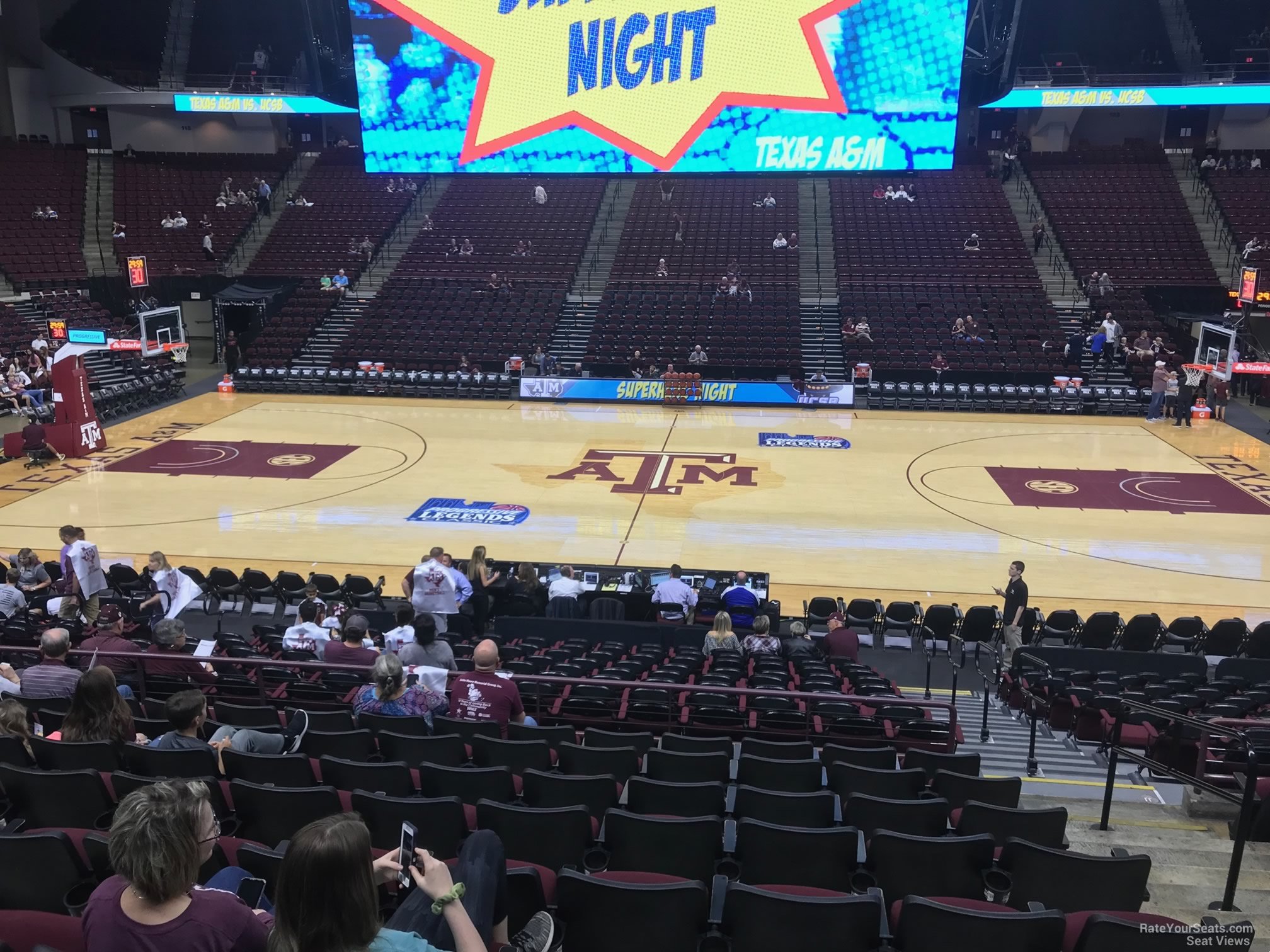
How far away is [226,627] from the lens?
14.1 metres

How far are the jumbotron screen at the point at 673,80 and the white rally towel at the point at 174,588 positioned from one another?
21024 mm

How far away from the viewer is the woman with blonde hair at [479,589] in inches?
528

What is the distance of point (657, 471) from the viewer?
72.4ft

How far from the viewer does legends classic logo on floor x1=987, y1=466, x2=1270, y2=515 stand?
1970 cm

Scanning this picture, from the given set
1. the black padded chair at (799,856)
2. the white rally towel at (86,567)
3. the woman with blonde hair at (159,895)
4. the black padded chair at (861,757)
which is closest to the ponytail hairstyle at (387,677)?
the black padded chair at (861,757)

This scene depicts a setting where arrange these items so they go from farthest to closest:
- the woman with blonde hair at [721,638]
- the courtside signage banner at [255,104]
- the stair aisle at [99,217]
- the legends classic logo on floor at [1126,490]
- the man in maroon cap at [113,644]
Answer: the courtside signage banner at [255,104] → the stair aisle at [99,217] → the legends classic logo on floor at [1126,490] → the woman with blonde hair at [721,638] → the man in maroon cap at [113,644]

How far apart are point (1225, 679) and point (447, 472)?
15.3 meters

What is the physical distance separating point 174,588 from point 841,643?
808 centimetres

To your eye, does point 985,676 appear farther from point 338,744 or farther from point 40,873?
point 40,873

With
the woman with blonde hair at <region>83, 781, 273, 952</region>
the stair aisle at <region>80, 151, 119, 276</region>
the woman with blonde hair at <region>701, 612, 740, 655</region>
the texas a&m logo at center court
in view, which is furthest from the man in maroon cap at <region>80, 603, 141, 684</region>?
the stair aisle at <region>80, 151, 119, 276</region>

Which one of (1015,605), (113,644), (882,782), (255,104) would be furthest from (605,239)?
(882,782)

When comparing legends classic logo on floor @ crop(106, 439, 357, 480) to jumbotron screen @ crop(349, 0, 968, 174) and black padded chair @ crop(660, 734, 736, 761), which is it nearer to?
jumbotron screen @ crop(349, 0, 968, 174)

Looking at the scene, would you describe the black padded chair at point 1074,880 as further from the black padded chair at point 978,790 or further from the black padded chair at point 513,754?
the black padded chair at point 513,754

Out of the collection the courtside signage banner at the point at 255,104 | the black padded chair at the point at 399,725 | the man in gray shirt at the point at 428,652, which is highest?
the courtside signage banner at the point at 255,104
